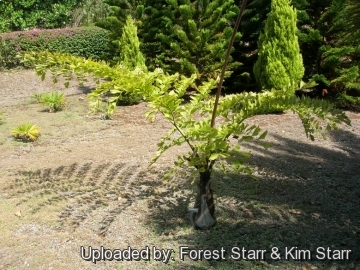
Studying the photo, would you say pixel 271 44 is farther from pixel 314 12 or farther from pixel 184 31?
pixel 184 31

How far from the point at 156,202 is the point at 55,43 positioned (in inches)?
393

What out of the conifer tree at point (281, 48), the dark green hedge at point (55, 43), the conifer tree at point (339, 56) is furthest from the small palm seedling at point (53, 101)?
the conifer tree at point (339, 56)

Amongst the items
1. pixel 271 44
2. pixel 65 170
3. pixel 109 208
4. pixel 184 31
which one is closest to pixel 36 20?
pixel 184 31

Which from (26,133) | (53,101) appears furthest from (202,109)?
(53,101)

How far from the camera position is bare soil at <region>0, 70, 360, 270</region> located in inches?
110

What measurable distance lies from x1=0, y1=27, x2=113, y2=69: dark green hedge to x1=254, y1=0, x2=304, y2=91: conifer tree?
5834 millimetres

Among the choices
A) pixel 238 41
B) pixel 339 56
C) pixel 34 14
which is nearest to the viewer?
pixel 339 56

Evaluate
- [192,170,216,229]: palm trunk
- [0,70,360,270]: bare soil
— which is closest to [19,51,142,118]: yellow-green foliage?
[192,170,216,229]: palm trunk

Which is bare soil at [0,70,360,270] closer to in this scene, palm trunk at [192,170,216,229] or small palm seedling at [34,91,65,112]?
palm trunk at [192,170,216,229]

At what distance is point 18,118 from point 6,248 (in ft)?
13.9

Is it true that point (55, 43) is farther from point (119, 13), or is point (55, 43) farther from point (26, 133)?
point (26, 133)

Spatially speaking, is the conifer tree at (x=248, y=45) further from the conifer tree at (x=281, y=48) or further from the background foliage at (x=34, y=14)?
the background foliage at (x=34, y=14)

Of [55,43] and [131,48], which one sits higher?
[131,48]

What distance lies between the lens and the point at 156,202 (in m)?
3.53
